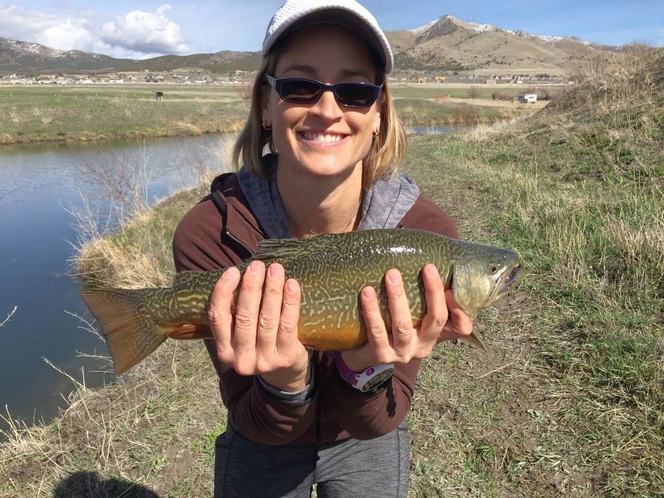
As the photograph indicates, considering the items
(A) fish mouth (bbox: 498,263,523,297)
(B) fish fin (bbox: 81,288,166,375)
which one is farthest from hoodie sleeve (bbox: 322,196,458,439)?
(B) fish fin (bbox: 81,288,166,375)

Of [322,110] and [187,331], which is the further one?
[187,331]

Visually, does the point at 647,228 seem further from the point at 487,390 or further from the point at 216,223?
the point at 216,223

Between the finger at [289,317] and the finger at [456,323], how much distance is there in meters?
0.75

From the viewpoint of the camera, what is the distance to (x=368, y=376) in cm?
222

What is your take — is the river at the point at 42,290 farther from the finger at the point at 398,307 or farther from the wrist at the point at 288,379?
the finger at the point at 398,307

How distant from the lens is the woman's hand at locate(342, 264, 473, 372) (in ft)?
6.81

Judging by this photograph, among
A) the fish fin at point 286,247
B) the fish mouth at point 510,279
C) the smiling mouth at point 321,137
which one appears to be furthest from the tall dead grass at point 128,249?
the fish mouth at point 510,279

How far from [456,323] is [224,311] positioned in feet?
3.56

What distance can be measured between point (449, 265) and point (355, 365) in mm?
713

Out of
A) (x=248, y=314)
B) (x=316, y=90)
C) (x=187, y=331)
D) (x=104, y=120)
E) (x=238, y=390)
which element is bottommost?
→ (x=238, y=390)

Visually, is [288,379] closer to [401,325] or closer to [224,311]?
[224,311]

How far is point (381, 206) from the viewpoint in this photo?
2699mm

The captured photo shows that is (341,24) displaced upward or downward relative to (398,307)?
upward

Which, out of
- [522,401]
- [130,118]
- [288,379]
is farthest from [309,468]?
[130,118]
